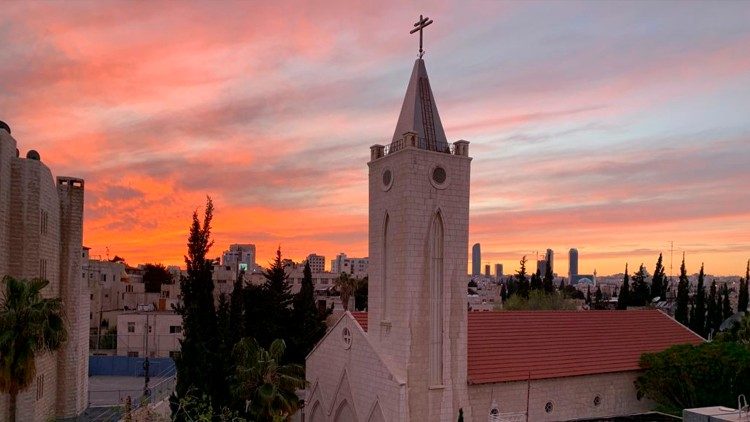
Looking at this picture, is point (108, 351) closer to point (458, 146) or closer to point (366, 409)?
point (366, 409)

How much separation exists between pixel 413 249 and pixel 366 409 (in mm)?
7912

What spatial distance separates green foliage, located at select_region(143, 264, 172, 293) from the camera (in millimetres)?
109875

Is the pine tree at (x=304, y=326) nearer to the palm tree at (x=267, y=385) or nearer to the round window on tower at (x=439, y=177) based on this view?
the palm tree at (x=267, y=385)

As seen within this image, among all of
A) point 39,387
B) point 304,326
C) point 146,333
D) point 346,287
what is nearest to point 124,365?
point 146,333

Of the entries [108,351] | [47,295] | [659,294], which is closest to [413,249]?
[47,295]

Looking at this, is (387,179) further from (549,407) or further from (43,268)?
(43,268)

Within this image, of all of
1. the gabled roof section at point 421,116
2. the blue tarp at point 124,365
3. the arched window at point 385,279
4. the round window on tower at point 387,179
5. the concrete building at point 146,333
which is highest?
the gabled roof section at point 421,116

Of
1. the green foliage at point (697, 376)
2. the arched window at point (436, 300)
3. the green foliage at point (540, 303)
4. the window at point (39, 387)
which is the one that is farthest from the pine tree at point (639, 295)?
the window at point (39, 387)

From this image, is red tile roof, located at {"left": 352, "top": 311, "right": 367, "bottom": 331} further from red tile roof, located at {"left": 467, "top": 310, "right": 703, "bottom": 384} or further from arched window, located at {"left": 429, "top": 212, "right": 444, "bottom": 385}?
red tile roof, located at {"left": 467, "top": 310, "right": 703, "bottom": 384}

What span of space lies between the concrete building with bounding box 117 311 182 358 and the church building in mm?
32292

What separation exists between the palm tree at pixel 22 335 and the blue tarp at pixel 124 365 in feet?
117

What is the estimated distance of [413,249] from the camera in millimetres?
27078

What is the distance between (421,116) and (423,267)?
7263 mm

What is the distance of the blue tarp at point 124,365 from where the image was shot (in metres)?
54.6
